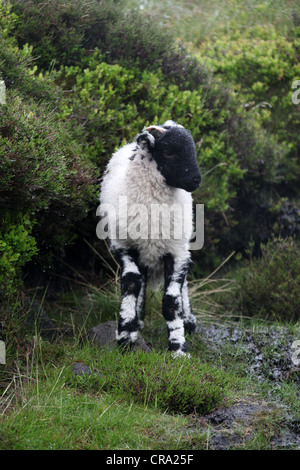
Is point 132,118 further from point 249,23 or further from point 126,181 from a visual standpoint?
point 249,23

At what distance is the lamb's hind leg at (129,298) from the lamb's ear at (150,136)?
1.05 meters

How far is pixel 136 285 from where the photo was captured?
561 cm

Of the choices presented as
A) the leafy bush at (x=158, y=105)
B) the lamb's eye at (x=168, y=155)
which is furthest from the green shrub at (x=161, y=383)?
the leafy bush at (x=158, y=105)

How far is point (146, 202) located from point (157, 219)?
192mm

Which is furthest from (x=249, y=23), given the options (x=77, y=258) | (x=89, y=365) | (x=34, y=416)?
(x=34, y=416)

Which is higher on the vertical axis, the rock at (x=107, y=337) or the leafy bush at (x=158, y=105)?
the leafy bush at (x=158, y=105)

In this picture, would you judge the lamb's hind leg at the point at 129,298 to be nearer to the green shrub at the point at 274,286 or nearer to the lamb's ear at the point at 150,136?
the lamb's ear at the point at 150,136

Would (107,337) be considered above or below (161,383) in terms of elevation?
below

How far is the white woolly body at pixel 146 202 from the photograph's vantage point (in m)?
5.55

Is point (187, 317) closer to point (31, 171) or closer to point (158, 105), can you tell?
point (31, 171)

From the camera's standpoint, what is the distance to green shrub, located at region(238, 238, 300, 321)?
695 centimetres

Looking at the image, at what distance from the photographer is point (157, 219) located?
5.53 m

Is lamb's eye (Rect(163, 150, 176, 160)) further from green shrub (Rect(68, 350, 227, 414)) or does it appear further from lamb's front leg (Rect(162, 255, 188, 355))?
green shrub (Rect(68, 350, 227, 414))

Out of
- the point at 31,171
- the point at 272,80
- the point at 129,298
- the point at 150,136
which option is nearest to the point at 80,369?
the point at 129,298
